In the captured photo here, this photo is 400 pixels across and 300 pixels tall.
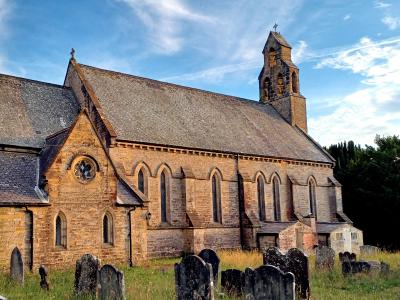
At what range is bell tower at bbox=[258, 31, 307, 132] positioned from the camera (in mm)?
42531

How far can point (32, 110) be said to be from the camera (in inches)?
1017

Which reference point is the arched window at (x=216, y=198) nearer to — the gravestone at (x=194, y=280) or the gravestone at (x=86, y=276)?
the gravestone at (x=86, y=276)

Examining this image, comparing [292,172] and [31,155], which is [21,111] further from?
[292,172]

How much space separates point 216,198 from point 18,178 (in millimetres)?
13819

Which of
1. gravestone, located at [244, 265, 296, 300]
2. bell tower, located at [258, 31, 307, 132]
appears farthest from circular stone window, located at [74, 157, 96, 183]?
bell tower, located at [258, 31, 307, 132]

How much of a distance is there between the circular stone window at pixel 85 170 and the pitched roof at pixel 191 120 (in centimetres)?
420

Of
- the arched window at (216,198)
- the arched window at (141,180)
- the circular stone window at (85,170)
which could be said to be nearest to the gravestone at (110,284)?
the circular stone window at (85,170)

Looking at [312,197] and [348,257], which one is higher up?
[312,197]

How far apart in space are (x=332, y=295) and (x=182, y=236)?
15858 mm

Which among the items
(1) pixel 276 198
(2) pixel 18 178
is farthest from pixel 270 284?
(1) pixel 276 198

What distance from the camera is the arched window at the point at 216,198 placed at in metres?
30.9

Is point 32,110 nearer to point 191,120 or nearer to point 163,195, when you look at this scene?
point 163,195

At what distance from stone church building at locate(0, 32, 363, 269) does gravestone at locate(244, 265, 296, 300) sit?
1231 centimetres

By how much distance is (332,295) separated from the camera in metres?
13.0
